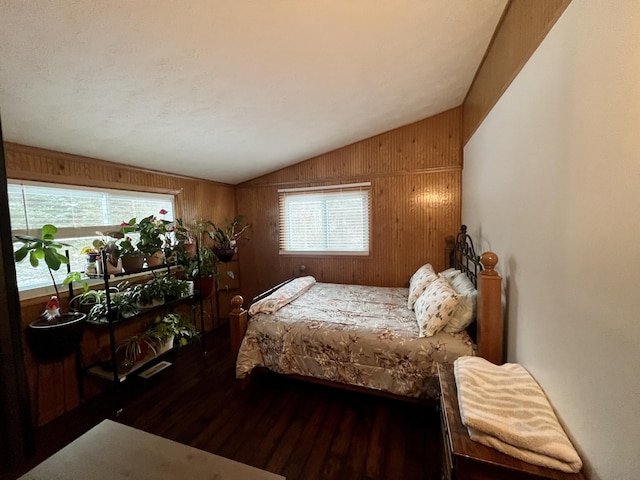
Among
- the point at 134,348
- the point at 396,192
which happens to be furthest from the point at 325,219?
the point at 134,348

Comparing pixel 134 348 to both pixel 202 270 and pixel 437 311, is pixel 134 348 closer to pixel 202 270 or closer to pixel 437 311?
pixel 202 270

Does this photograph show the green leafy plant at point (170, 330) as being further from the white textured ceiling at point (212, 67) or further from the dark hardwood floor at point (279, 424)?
the white textured ceiling at point (212, 67)

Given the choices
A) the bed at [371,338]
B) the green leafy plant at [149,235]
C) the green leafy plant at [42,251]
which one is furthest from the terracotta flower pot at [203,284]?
the green leafy plant at [42,251]

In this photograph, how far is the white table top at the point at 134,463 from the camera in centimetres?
66

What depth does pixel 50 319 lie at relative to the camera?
188 centimetres

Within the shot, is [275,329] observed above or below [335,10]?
below

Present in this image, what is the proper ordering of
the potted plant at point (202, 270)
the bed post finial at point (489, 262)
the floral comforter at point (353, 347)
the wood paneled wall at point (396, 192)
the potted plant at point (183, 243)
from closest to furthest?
the bed post finial at point (489, 262) < the floral comforter at point (353, 347) < the potted plant at point (183, 243) < the potted plant at point (202, 270) < the wood paneled wall at point (396, 192)

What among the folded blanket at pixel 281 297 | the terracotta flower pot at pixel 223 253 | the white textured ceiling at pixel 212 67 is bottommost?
the folded blanket at pixel 281 297

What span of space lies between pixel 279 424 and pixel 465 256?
7.16 feet

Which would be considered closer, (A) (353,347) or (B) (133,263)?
(A) (353,347)

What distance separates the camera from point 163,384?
2322mm

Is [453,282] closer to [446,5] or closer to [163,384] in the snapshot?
[446,5]

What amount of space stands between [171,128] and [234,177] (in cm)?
155

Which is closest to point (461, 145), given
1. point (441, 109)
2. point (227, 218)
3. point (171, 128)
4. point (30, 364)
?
point (441, 109)
